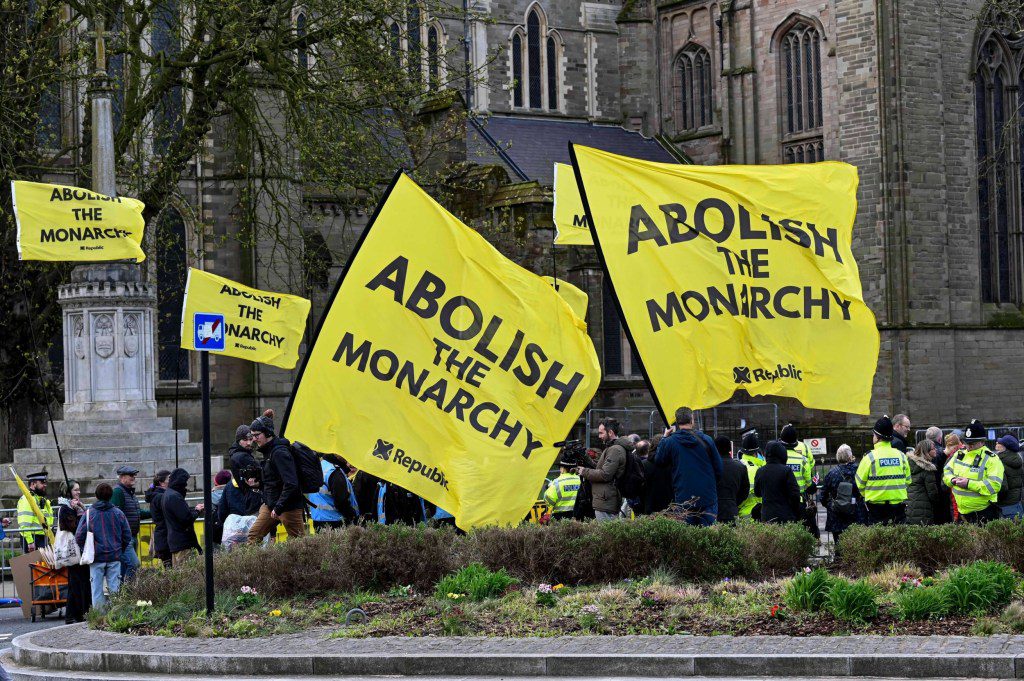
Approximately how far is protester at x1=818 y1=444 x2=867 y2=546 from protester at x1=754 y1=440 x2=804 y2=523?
1.38 metres

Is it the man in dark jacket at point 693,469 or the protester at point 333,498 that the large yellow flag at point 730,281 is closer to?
the man in dark jacket at point 693,469

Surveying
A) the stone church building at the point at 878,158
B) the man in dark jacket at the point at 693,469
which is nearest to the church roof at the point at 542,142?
the stone church building at the point at 878,158

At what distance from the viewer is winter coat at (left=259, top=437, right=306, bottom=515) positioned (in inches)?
608

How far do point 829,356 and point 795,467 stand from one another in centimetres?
419

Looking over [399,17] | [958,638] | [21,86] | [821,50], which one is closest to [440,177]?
[399,17]

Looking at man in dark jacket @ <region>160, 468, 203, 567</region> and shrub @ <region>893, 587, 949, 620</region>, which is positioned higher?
man in dark jacket @ <region>160, 468, 203, 567</region>

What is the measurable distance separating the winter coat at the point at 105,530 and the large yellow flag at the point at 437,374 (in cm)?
408

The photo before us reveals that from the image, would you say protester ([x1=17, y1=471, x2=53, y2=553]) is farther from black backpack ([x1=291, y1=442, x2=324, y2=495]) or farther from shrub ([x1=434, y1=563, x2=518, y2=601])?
shrub ([x1=434, y1=563, x2=518, y2=601])

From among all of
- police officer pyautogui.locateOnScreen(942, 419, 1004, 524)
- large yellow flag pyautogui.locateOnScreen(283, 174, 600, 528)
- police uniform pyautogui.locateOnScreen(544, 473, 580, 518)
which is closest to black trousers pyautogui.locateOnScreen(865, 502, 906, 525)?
police officer pyautogui.locateOnScreen(942, 419, 1004, 524)

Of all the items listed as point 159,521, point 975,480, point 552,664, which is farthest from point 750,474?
point 552,664

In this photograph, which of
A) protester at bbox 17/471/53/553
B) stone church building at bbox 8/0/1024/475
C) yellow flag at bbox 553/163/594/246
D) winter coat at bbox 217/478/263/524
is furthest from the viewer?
stone church building at bbox 8/0/1024/475

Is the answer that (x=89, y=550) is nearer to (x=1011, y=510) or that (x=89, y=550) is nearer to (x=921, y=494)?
(x=921, y=494)

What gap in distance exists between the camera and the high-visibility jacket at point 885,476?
1631 cm

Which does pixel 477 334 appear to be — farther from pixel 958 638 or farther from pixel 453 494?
pixel 958 638
